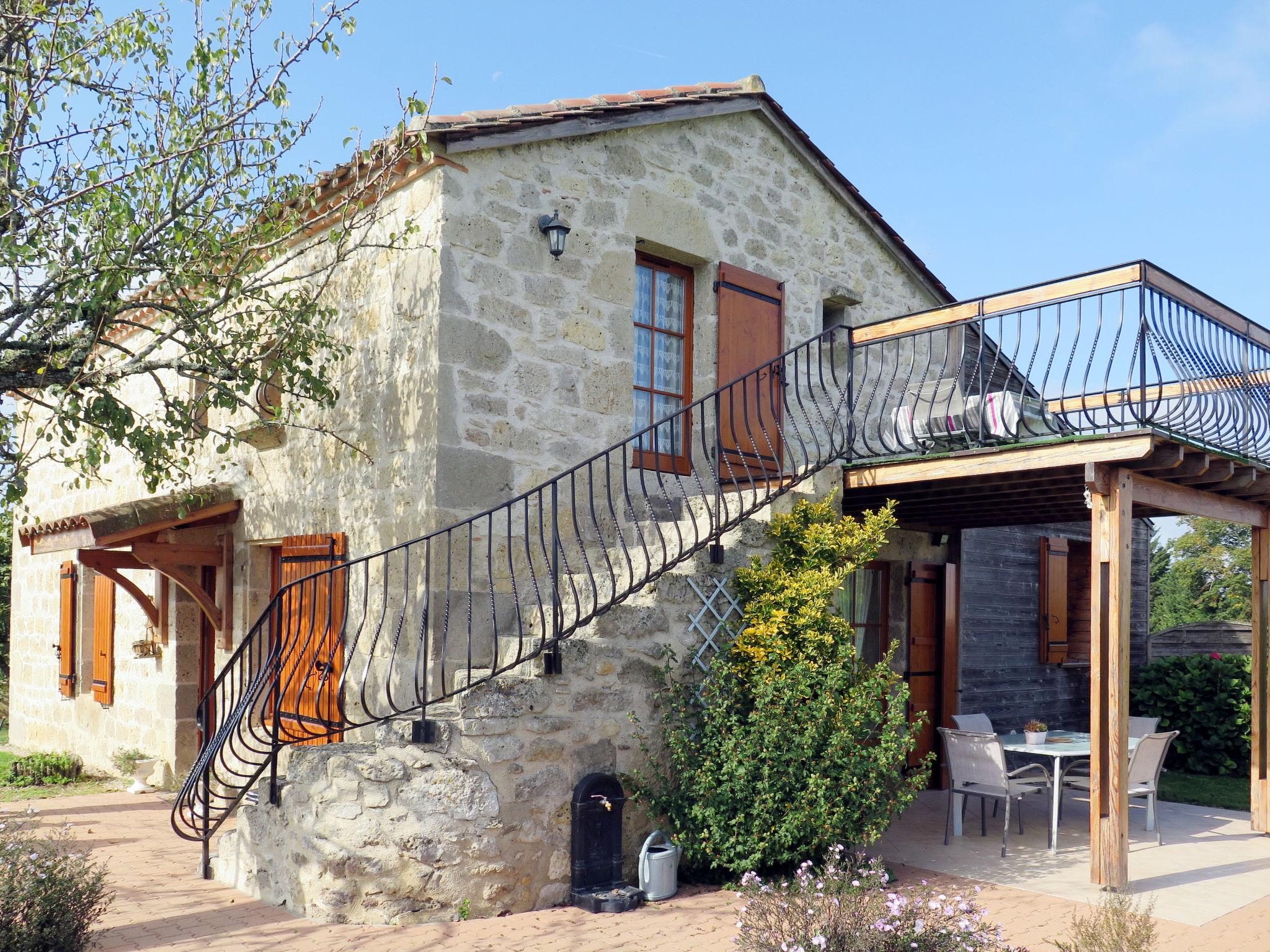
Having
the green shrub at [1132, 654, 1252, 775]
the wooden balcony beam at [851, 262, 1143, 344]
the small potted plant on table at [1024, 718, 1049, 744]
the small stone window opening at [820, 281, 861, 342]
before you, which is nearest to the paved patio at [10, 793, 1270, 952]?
the small potted plant on table at [1024, 718, 1049, 744]

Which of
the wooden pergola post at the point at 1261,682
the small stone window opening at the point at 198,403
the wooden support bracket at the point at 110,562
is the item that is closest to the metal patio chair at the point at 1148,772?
the wooden pergola post at the point at 1261,682

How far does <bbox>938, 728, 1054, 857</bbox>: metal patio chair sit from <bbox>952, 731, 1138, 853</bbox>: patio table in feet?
0.18

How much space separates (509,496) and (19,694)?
8.77 meters

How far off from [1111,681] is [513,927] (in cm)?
335

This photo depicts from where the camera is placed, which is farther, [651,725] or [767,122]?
[767,122]

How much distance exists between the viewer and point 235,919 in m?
4.81

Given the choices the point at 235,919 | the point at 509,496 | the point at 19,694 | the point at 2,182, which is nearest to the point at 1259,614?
the point at 509,496

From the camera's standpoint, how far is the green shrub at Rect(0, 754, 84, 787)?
916cm

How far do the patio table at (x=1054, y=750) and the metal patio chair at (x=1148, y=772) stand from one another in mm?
82

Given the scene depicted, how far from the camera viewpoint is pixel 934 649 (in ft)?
29.9

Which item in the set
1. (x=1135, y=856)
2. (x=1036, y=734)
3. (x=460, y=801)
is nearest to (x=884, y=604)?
(x=1036, y=734)

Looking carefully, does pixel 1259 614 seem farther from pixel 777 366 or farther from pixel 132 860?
pixel 132 860

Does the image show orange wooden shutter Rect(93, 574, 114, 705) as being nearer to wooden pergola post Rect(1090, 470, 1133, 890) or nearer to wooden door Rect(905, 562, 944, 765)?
wooden door Rect(905, 562, 944, 765)

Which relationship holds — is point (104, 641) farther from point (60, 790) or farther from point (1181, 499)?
point (1181, 499)
